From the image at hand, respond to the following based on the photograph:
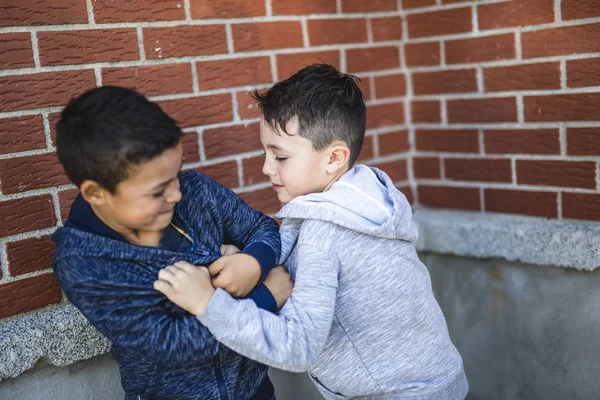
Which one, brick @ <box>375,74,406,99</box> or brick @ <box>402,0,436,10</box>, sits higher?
brick @ <box>402,0,436,10</box>

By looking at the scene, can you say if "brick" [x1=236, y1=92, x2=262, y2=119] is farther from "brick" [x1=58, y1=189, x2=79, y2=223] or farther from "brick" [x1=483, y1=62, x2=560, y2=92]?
"brick" [x1=483, y1=62, x2=560, y2=92]

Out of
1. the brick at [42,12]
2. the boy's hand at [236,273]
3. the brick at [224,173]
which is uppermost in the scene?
the brick at [42,12]

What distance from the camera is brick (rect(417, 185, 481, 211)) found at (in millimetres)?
3346

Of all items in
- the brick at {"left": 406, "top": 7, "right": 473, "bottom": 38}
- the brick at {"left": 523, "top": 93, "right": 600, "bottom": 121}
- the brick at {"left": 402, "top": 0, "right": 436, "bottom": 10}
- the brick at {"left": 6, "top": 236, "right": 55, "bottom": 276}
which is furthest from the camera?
the brick at {"left": 402, "top": 0, "right": 436, "bottom": 10}

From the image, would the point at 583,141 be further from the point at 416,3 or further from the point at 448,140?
the point at 416,3

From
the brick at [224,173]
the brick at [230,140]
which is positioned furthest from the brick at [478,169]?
the brick at [224,173]

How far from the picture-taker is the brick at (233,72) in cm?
273

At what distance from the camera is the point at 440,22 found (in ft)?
10.8

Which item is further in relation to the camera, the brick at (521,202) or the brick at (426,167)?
the brick at (426,167)

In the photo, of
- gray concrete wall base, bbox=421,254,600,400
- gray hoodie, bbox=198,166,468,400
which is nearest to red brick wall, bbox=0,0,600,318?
gray concrete wall base, bbox=421,254,600,400

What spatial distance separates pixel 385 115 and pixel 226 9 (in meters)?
1.04

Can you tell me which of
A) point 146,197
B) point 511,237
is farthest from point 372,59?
point 146,197

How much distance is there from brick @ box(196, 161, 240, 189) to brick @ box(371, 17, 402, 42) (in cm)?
106

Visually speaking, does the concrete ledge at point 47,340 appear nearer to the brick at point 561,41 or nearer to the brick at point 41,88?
the brick at point 41,88
